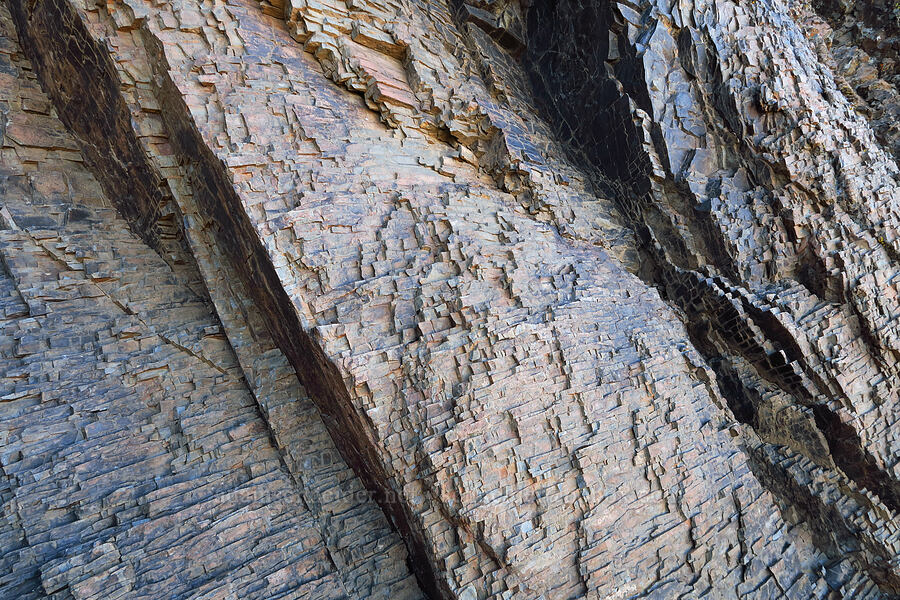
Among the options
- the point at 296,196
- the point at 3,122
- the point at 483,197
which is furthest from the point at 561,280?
the point at 3,122

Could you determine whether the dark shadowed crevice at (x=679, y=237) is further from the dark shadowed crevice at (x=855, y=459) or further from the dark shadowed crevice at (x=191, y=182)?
the dark shadowed crevice at (x=191, y=182)

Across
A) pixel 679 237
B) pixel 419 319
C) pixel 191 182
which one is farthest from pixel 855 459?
pixel 191 182

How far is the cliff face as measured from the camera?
17.5ft

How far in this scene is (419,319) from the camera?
5871 millimetres

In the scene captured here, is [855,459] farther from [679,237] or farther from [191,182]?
[191,182]

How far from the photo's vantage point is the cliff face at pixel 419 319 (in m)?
5.34

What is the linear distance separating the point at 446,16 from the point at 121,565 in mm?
10397

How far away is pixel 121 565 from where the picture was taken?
4.99 meters

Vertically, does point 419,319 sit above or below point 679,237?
above

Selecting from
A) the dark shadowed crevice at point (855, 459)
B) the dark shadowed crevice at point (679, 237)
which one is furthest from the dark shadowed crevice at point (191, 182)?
the dark shadowed crevice at point (855, 459)

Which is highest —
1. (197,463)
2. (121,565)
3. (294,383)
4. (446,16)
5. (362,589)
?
(446,16)

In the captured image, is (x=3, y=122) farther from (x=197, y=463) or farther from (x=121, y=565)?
(x=121, y=565)

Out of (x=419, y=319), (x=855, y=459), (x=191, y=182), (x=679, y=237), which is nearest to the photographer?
(x=419, y=319)

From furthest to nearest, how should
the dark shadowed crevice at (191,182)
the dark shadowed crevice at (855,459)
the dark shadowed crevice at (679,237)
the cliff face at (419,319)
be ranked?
the dark shadowed crevice at (679,237)
the dark shadowed crevice at (855,459)
the dark shadowed crevice at (191,182)
the cliff face at (419,319)
